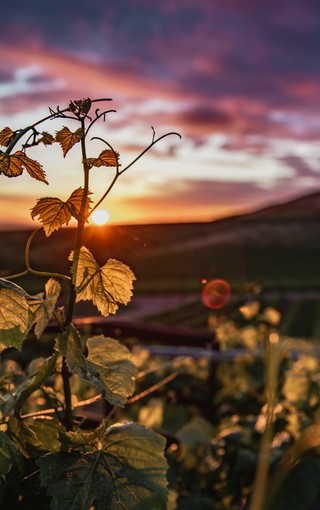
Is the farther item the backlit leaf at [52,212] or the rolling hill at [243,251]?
the rolling hill at [243,251]

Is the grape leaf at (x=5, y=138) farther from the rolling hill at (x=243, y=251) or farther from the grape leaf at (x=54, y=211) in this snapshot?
the rolling hill at (x=243, y=251)

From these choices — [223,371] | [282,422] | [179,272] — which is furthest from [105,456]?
[179,272]

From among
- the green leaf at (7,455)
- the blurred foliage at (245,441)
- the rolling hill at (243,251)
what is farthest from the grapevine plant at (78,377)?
the rolling hill at (243,251)

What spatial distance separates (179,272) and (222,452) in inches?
1460

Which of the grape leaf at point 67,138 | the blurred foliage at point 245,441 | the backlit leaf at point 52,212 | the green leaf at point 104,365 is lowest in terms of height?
the blurred foliage at point 245,441

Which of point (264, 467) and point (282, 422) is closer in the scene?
point (264, 467)

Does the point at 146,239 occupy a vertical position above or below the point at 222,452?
above

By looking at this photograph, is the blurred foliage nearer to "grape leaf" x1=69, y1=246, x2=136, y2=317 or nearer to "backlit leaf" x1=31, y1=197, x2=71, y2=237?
"grape leaf" x1=69, y1=246, x2=136, y2=317

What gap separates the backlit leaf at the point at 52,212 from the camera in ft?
3.18

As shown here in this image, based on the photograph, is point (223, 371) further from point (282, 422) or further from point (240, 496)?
point (240, 496)

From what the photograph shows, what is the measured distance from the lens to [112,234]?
106cm

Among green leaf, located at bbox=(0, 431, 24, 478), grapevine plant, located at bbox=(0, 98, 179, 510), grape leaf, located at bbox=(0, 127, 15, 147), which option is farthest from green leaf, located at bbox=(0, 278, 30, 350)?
grape leaf, located at bbox=(0, 127, 15, 147)

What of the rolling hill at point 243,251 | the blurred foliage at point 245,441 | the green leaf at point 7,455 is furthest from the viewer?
the rolling hill at point 243,251

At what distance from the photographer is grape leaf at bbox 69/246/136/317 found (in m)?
0.92
